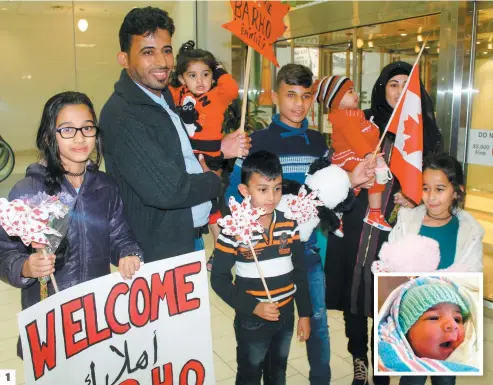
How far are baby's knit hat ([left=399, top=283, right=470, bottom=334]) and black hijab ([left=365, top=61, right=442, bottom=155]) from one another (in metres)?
1.01

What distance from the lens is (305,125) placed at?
227cm

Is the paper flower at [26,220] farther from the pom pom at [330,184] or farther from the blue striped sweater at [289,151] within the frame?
the pom pom at [330,184]

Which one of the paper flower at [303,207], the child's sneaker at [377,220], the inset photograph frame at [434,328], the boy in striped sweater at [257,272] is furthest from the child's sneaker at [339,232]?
the inset photograph frame at [434,328]

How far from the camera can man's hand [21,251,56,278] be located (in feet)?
4.78

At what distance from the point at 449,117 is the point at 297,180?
249cm

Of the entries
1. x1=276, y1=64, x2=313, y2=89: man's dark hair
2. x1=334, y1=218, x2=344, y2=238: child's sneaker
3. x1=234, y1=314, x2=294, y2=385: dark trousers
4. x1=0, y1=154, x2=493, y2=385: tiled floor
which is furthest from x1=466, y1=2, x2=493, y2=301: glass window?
x1=234, y1=314, x2=294, y2=385: dark trousers

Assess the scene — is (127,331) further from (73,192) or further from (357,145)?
(357,145)

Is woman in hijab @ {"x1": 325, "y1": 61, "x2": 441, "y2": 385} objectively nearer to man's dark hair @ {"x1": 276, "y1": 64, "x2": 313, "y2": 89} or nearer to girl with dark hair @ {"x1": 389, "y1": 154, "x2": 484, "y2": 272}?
girl with dark hair @ {"x1": 389, "y1": 154, "x2": 484, "y2": 272}

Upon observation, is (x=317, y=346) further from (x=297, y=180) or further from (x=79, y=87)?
(x=79, y=87)

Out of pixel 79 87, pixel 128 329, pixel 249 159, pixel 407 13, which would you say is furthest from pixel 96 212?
pixel 79 87

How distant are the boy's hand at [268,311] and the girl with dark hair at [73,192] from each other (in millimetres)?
480

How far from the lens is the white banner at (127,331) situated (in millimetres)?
1513

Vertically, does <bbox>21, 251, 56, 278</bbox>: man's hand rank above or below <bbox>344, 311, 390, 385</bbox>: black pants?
above

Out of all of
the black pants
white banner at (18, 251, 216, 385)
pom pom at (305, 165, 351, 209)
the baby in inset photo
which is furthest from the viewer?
the black pants
